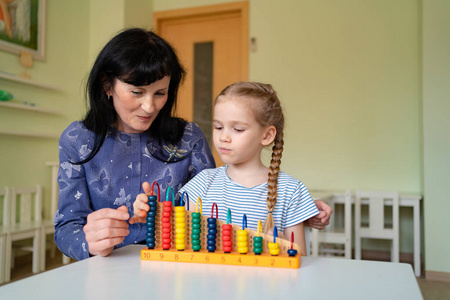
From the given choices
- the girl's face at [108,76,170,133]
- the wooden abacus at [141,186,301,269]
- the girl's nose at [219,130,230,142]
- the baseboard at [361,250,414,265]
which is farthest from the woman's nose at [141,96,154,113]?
the baseboard at [361,250,414,265]

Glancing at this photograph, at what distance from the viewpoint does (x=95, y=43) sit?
16.4ft

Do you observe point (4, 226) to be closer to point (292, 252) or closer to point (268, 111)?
point (268, 111)

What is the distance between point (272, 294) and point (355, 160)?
150 inches

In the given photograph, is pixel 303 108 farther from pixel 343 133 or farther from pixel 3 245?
pixel 3 245

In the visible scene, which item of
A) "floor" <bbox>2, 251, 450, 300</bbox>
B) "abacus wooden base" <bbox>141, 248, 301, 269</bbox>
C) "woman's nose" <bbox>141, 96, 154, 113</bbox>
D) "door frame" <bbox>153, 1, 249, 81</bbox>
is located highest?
"door frame" <bbox>153, 1, 249, 81</bbox>

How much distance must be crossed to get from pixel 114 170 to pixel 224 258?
0.72m

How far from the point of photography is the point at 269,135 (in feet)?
4.76

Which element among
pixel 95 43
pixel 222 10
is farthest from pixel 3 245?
pixel 222 10

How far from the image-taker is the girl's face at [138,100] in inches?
56.7

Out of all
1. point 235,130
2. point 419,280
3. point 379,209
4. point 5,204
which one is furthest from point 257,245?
point 5,204

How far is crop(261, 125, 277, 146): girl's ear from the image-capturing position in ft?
4.70

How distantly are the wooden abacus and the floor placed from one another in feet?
8.91

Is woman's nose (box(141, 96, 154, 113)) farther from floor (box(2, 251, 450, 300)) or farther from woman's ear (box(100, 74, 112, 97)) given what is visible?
floor (box(2, 251, 450, 300))

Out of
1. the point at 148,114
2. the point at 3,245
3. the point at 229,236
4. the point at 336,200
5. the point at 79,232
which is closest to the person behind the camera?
the point at 229,236
